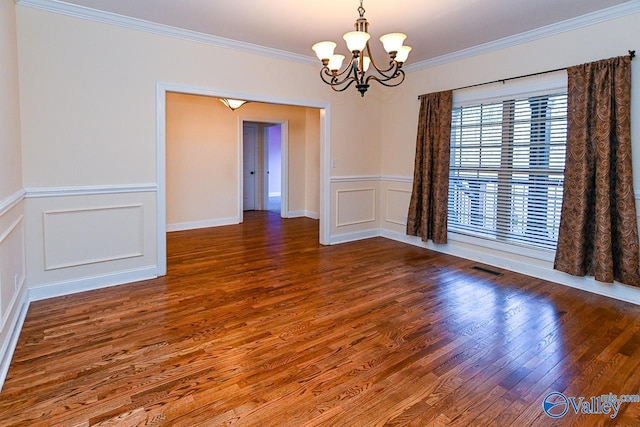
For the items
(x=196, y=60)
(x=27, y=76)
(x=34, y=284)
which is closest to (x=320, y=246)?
(x=196, y=60)

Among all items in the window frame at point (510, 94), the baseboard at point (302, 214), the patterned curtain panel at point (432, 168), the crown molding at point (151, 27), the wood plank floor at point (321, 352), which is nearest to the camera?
the wood plank floor at point (321, 352)

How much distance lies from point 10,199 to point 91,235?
3.56ft

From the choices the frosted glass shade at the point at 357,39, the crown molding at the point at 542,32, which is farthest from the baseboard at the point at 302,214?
the frosted glass shade at the point at 357,39

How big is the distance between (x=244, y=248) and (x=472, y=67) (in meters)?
3.80

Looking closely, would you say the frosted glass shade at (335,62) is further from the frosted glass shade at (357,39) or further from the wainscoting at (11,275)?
the wainscoting at (11,275)

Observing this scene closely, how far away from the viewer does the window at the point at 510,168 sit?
12.2 ft

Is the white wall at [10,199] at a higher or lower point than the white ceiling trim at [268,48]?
lower

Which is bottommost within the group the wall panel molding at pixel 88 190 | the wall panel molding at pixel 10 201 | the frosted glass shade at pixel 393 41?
the wall panel molding at pixel 10 201

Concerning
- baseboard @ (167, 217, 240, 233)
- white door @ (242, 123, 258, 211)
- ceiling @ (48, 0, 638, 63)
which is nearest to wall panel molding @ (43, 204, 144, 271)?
ceiling @ (48, 0, 638, 63)

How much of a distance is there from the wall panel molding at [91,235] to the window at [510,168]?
3889 mm

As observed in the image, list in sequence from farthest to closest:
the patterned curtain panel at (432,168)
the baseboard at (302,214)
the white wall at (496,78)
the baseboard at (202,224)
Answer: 1. the baseboard at (302,214)
2. the baseboard at (202,224)
3. the patterned curtain panel at (432,168)
4. the white wall at (496,78)

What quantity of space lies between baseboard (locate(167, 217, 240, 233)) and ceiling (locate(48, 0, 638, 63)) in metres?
3.49

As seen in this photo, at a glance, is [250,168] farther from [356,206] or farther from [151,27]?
[151,27]

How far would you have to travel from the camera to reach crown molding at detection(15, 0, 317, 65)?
3.08 meters
